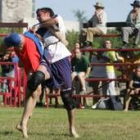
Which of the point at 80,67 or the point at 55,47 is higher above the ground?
the point at 55,47

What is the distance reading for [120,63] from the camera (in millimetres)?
17156

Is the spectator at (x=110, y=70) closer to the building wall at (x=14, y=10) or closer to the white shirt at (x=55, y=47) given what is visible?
the white shirt at (x=55, y=47)

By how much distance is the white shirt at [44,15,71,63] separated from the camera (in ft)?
31.4

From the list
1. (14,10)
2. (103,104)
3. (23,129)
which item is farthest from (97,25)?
(14,10)

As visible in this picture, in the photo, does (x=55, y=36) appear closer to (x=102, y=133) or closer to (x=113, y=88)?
(x=102, y=133)

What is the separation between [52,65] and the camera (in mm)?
9578

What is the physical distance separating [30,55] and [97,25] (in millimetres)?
7767

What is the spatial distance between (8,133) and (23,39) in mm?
1402

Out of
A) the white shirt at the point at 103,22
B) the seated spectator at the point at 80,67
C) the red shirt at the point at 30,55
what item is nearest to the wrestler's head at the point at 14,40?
the red shirt at the point at 30,55

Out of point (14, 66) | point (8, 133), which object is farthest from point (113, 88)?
point (8, 133)

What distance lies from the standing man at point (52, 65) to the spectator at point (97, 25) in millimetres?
7294

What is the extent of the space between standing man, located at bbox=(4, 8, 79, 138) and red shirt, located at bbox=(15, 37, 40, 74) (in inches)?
2.7

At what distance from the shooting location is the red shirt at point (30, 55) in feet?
31.2

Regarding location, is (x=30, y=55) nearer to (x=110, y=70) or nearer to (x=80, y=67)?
(x=80, y=67)
